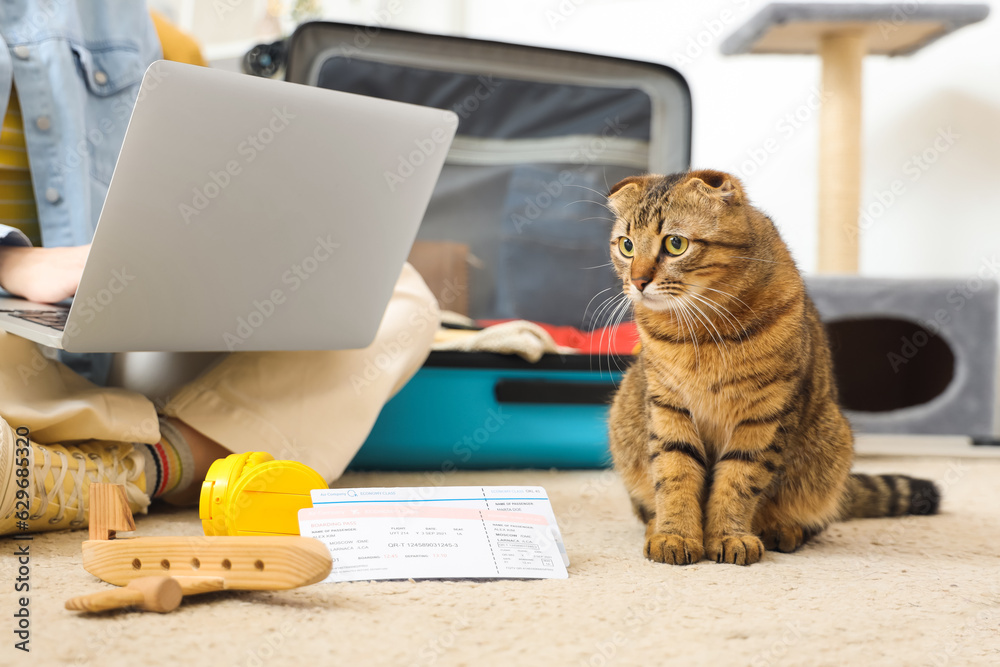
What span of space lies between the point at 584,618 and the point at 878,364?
79.8 inches

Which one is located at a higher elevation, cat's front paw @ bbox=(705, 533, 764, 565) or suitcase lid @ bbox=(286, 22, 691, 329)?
suitcase lid @ bbox=(286, 22, 691, 329)

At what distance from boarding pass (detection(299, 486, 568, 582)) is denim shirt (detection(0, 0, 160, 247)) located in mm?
617

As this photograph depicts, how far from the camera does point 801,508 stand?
35.8 inches

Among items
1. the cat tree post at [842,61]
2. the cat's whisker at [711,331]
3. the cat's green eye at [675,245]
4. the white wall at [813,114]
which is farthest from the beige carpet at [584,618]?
the white wall at [813,114]

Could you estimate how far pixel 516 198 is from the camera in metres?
1.95

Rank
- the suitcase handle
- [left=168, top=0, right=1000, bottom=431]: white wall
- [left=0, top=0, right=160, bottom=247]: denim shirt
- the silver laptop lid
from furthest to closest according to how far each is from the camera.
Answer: [left=168, top=0, right=1000, bottom=431]: white wall, the suitcase handle, [left=0, top=0, right=160, bottom=247]: denim shirt, the silver laptop lid

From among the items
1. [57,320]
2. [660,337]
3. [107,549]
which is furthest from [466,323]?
[107,549]

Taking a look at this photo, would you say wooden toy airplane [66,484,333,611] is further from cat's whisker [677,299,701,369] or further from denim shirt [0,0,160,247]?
denim shirt [0,0,160,247]

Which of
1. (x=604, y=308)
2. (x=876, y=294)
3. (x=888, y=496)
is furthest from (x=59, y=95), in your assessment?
(x=876, y=294)

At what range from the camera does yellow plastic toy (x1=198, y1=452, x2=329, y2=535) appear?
752 millimetres

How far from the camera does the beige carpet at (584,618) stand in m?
0.53

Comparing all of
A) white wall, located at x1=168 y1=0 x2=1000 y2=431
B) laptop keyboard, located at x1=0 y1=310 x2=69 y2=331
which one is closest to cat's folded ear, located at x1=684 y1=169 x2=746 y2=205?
laptop keyboard, located at x1=0 y1=310 x2=69 y2=331

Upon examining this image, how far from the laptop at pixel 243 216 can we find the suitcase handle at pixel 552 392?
450 mm

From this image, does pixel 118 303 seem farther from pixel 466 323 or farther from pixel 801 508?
pixel 466 323
